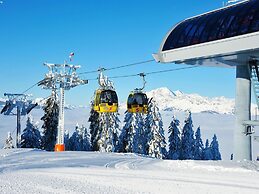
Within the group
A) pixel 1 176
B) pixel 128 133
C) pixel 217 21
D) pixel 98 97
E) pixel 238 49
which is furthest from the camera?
pixel 128 133

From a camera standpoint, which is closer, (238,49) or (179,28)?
(238,49)

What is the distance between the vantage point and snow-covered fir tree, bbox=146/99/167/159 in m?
49.6

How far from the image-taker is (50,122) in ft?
169

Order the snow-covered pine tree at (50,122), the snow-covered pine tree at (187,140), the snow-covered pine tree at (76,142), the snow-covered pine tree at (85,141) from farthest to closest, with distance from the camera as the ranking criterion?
1. the snow-covered pine tree at (85,141)
2. the snow-covered pine tree at (76,142)
3. the snow-covered pine tree at (187,140)
4. the snow-covered pine tree at (50,122)

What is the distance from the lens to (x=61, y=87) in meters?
30.1

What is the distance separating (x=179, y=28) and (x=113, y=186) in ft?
40.5

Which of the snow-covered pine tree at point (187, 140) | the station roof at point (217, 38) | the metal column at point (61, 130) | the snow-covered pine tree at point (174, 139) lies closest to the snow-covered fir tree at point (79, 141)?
the snow-covered pine tree at point (174, 139)

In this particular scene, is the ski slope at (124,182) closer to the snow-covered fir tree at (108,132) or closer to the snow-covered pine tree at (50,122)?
the snow-covered fir tree at (108,132)

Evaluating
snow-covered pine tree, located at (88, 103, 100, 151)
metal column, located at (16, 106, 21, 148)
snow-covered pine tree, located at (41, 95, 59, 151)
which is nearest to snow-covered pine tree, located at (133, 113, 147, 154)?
snow-covered pine tree, located at (88, 103, 100, 151)

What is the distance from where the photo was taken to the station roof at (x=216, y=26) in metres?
16.1

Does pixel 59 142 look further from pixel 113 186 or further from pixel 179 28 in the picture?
pixel 113 186

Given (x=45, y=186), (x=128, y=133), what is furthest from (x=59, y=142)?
(x=128, y=133)

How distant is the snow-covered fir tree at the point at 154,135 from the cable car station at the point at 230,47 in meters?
30.1

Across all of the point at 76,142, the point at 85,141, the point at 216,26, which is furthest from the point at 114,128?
the point at 216,26
